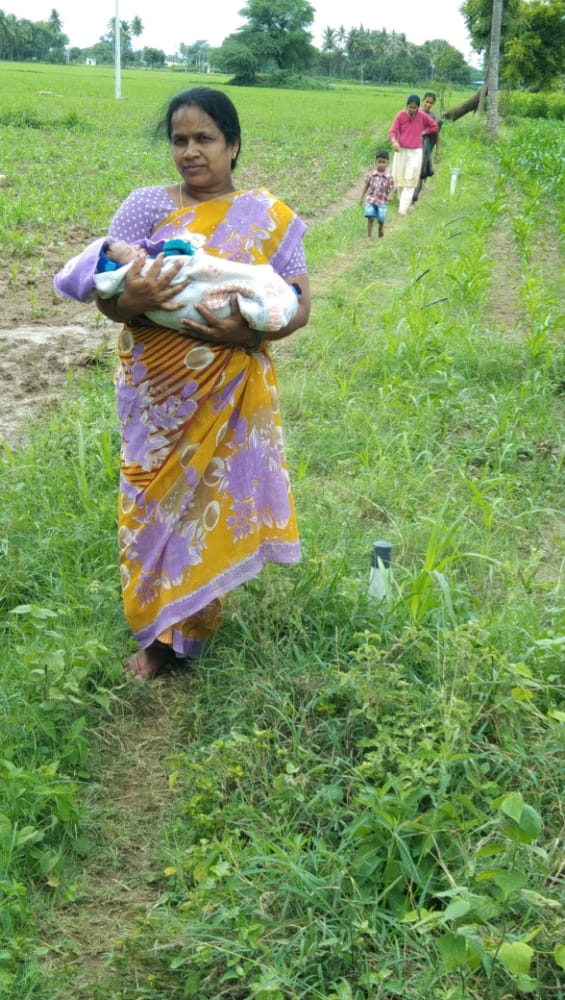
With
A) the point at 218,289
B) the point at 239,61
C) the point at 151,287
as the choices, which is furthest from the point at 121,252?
the point at 239,61

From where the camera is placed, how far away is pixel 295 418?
15.4 ft

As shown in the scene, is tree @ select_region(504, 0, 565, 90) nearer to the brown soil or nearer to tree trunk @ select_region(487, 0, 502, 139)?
tree trunk @ select_region(487, 0, 502, 139)

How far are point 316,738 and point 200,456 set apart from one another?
82 cm

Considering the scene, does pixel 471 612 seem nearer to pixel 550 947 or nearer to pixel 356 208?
pixel 550 947

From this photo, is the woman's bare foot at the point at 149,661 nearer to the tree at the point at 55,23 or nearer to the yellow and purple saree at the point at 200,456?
the yellow and purple saree at the point at 200,456

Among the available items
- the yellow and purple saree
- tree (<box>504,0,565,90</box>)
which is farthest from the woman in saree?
tree (<box>504,0,565,90</box>)

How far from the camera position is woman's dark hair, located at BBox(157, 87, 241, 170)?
8.11 feet

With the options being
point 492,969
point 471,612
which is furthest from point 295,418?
point 492,969

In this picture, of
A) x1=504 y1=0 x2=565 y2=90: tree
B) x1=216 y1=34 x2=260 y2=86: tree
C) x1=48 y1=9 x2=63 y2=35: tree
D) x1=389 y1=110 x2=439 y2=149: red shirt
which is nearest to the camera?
x1=389 y1=110 x2=439 y2=149: red shirt

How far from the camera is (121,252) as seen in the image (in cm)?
238

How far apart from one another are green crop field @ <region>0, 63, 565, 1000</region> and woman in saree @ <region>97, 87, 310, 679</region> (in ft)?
0.78

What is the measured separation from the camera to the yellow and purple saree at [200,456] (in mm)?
2498

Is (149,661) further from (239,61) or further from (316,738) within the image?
(239,61)

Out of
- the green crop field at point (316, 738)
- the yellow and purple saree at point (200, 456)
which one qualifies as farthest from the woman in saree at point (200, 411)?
the green crop field at point (316, 738)
